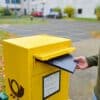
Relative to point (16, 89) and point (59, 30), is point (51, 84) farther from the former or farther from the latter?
point (59, 30)

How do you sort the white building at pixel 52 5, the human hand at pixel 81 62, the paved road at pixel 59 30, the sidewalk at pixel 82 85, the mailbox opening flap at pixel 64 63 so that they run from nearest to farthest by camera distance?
the mailbox opening flap at pixel 64 63, the human hand at pixel 81 62, the sidewalk at pixel 82 85, the paved road at pixel 59 30, the white building at pixel 52 5

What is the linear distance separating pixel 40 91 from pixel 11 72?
32 cm

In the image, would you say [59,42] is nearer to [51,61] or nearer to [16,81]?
[51,61]

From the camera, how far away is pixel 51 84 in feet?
7.71

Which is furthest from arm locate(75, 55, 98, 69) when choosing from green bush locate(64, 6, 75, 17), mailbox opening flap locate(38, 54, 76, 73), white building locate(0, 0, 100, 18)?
green bush locate(64, 6, 75, 17)

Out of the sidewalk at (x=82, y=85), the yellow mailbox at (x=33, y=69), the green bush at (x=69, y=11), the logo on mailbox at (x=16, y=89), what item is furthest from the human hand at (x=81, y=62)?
the green bush at (x=69, y=11)

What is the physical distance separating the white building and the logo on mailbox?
40.6 meters

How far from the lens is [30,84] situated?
2127mm

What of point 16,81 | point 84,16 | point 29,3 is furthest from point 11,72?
point 29,3

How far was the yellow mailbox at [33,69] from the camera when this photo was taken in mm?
2084

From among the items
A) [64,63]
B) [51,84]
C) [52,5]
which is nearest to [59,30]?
[51,84]

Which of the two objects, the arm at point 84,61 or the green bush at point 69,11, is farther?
the green bush at point 69,11

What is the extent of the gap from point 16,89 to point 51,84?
1.08 feet

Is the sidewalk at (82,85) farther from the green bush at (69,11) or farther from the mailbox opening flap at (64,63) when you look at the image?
the green bush at (69,11)
